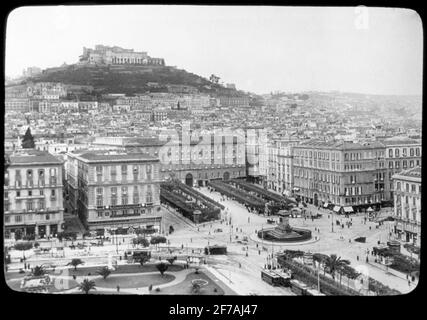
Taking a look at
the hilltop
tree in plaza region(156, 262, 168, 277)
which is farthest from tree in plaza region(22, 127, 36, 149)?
tree in plaza region(156, 262, 168, 277)

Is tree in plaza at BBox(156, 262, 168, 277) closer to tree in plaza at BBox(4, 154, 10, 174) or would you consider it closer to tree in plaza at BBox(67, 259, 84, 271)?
tree in plaza at BBox(67, 259, 84, 271)

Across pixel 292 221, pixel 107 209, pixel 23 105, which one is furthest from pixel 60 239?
pixel 292 221

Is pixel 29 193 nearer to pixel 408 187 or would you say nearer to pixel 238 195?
pixel 238 195

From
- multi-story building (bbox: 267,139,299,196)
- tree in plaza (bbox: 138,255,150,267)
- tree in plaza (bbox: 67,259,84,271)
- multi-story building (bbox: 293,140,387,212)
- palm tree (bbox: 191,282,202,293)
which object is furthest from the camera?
multi-story building (bbox: 267,139,299,196)

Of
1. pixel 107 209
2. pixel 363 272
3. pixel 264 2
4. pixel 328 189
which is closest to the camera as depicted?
pixel 264 2

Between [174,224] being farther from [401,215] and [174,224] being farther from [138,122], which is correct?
[401,215]

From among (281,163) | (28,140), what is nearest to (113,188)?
(28,140)
